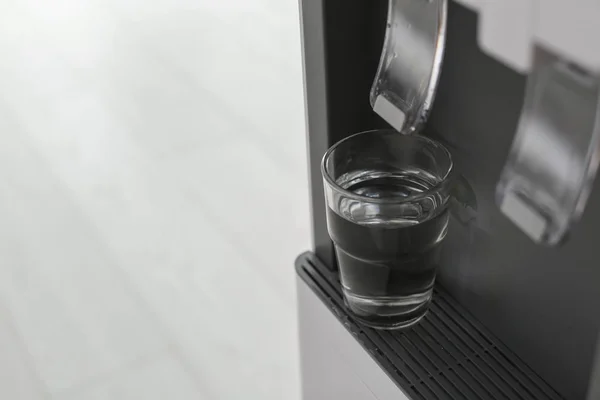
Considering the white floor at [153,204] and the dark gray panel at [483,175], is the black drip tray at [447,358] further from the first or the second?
the white floor at [153,204]

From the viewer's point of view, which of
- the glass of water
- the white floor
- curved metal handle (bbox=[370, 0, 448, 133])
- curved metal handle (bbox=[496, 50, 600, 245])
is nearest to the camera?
curved metal handle (bbox=[496, 50, 600, 245])

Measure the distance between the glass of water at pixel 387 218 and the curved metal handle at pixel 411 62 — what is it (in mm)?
88

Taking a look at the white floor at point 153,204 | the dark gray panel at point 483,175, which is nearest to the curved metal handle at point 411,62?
the dark gray panel at point 483,175

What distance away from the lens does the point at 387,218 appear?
2.24 feet

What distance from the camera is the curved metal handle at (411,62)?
0.57 metres

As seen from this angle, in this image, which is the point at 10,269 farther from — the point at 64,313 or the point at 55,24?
the point at 55,24

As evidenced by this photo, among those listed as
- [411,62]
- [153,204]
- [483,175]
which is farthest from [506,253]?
[153,204]

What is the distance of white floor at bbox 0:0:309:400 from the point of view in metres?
1.30

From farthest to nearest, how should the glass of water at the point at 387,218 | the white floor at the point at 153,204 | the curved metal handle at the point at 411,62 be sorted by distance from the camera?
1. the white floor at the point at 153,204
2. the glass of water at the point at 387,218
3. the curved metal handle at the point at 411,62

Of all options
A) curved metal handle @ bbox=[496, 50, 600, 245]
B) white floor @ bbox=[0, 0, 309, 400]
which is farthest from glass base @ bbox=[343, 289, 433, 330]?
white floor @ bbox=[0, 0, 309, 400]

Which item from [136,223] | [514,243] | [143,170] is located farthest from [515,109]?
[143,170]

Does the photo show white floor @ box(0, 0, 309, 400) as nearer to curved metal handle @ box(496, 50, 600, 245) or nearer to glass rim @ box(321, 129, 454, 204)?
glass rim @ box(321, 129, 454, 204)

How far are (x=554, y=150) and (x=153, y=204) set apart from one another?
3.93 feet

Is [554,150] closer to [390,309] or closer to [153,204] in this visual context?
[390,309]
